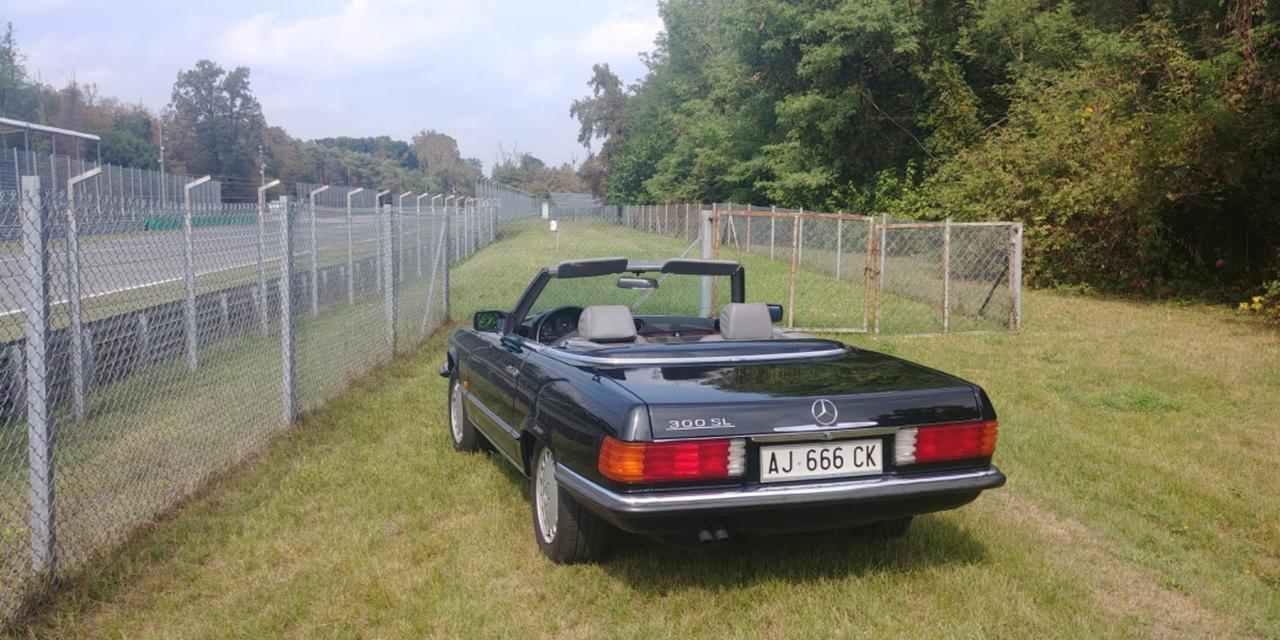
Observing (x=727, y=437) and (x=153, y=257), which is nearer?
(x=727, y=437)

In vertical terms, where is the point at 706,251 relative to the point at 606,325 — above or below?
above

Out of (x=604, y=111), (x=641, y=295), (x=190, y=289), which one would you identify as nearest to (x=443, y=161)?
(x=604, y=111)

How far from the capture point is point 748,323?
4.97 m

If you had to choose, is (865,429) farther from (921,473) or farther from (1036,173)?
(1036,173)

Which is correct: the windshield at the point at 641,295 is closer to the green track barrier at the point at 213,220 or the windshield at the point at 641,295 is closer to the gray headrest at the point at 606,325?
the green track barrier at the point at 213,220

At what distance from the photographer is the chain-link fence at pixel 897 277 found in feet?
40.0

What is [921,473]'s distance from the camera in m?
3.81

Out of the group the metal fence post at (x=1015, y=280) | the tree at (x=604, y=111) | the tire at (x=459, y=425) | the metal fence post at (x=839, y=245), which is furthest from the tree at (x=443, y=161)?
the tire at (x=459, y=425)

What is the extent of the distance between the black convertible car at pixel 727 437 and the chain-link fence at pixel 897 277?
6623 millimetres

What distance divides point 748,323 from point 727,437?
151cm

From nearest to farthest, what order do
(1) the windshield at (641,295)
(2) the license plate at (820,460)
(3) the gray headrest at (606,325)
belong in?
1. (2) the license plate at (820,460)
2. (3) the gray headrest at (606,325)
3. (1) the windshield at (641,295)

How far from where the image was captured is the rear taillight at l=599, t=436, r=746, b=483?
3477mm

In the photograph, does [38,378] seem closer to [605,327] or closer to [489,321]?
[605,327]

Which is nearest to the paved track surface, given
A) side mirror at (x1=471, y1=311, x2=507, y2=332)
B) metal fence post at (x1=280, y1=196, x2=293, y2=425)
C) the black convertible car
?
metal fence post at (x1=280, y1=196, x2=293, y2=425)
